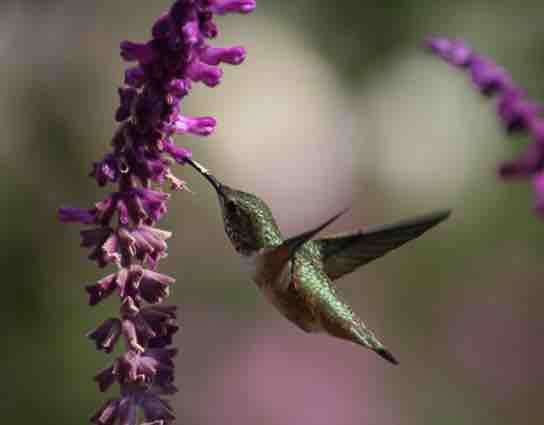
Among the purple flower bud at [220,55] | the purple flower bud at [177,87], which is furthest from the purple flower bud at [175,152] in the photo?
the purple flower bud at [220,55]

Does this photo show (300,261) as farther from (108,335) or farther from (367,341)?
(108,335)

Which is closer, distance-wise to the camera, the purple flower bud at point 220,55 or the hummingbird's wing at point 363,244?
the purple flower bud at point 220,55

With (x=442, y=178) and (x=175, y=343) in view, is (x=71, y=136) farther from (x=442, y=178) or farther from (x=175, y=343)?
(x=442, y=178)

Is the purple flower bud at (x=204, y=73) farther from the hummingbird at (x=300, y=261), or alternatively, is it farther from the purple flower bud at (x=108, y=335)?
the purple flower bud at (x=108, y=335)

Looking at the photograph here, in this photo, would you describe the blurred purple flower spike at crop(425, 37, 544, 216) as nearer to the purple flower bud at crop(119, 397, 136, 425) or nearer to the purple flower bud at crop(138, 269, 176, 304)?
the purple flower bud at crop(138, 269, 176, 304)

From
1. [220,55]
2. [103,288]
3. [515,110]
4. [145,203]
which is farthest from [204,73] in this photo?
[515,110]

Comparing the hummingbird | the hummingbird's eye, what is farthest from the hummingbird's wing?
the hummingbird's eye

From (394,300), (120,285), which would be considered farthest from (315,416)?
(120,285)
